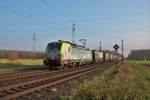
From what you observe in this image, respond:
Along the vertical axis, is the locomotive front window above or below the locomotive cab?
above

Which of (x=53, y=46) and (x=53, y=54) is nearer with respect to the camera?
(x=53, y=54)

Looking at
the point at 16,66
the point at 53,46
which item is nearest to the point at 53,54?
the point at 53,46

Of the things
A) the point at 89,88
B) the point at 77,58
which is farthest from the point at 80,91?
the point at 77,58

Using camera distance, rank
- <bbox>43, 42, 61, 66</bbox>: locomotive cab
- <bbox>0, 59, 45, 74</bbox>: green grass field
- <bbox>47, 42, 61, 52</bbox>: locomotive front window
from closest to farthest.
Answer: <bbox>0, 59, 45, 74</bbox>: green grass field < <bbox>43, 42, 61, 66</bbox>: locomotive cab < <bbox>47, 42, 61, 52</bbox>: locomotive front window

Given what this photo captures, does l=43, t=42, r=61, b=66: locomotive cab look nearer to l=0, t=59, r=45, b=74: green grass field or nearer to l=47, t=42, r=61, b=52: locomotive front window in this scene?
l=47, t=42, r=61, b=52: locomotive front window

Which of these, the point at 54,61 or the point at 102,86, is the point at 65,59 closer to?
the point at 54,61

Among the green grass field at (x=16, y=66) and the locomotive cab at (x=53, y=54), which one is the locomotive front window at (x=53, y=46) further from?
the green grass field at (x=16, y=66)

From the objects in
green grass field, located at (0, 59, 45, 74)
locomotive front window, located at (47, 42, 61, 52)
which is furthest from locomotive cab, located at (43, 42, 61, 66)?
green grass field, located at (0, 59, 45, 74)

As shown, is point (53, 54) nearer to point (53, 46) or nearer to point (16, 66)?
point (53, 46)

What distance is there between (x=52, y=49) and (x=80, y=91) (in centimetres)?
2529

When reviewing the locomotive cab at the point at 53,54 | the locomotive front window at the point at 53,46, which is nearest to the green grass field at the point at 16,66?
the locomotive cab at the point at 53,54

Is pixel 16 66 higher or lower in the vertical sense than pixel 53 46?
lower

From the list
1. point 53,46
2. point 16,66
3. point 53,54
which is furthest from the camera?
point 16,66

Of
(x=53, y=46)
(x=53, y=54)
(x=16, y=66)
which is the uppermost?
(x=53, y=46)
